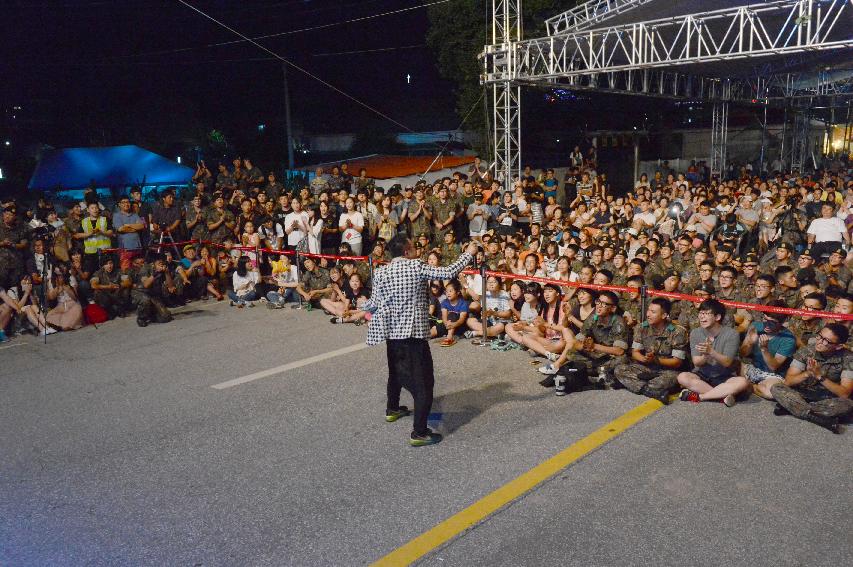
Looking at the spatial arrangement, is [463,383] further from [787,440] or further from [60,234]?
[60,234]

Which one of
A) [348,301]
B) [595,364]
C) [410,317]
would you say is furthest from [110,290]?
[595,364]

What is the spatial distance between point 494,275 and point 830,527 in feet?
18.1

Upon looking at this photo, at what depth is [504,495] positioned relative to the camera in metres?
5.00

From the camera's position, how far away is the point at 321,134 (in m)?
37.6

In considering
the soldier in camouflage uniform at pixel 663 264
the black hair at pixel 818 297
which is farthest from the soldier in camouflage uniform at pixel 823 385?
the soldier in camouflage uniform at pixel 663 264

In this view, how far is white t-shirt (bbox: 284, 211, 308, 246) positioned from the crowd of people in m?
0.03

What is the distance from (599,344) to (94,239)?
914cm

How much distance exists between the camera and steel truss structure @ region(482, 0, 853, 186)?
13.0m

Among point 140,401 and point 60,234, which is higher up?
point 60,234

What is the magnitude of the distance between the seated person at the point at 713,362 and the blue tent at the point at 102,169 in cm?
1520

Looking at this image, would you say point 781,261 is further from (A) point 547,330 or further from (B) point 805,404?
(B) point 805,404

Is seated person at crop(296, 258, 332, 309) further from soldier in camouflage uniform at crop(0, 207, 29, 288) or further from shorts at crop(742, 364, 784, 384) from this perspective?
shorts at crop(742, 364, 784, 384)

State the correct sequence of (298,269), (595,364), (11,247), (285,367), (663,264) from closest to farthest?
(595,364) < (285,367) < (663,264) < (11,247) < (298,269)

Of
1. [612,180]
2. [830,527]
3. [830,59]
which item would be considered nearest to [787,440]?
[830,527]
